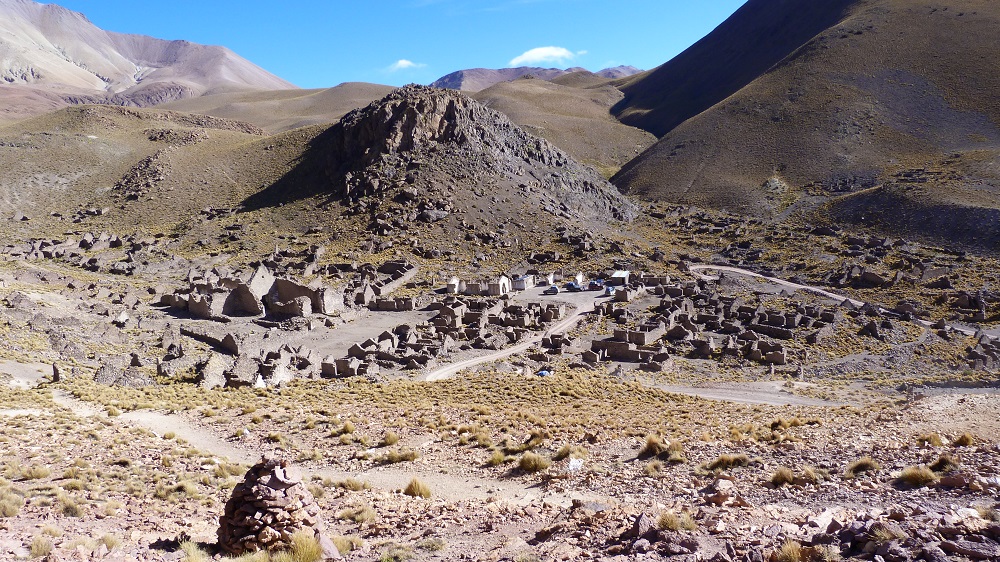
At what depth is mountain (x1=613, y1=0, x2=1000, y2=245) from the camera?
62312 mm

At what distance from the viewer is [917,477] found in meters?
9.73

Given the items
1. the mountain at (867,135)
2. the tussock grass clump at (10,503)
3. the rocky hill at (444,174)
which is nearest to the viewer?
the tussock grass clump at (10,503)

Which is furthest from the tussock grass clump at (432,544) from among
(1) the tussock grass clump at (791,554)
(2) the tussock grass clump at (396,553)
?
(1) the tussock grass clump at (791,554)

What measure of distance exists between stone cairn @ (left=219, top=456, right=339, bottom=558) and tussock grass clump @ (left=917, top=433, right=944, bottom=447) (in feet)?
35.4

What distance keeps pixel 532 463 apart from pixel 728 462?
383 centimetres

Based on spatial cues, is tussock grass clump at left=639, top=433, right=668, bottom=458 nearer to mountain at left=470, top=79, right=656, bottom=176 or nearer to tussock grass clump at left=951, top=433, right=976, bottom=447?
tussock grass clump at left=951, top=433, right=976, bottom=447

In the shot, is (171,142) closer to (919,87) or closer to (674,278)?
(674,278)

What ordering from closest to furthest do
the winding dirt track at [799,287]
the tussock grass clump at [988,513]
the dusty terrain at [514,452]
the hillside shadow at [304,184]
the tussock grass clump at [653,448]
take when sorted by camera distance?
the tussock grass clump at [988,513] < the dusty terrain at [514,452] < the tussock grass clump at [653,448] < the winding dirt track at [799,287] < the hillside shadow at [304,184]

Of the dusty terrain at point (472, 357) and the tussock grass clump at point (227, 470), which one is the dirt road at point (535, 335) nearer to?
the dusty terrain at point (472, 357)

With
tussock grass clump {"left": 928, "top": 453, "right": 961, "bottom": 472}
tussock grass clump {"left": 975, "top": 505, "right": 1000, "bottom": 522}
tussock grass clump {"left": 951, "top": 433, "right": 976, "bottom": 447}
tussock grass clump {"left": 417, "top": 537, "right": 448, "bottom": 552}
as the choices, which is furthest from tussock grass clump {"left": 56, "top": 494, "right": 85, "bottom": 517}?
tussock grass clump {"left": 951, "top": 433, "right": 976, "bottom": 447}

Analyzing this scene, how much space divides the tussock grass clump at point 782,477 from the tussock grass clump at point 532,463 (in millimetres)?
4356

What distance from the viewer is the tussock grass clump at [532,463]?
1296 centimetres

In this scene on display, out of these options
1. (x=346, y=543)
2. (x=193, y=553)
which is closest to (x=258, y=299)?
(x=193, y=553)

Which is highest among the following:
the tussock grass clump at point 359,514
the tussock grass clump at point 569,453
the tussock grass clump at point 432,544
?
the tussock grass clump at point 432,544
